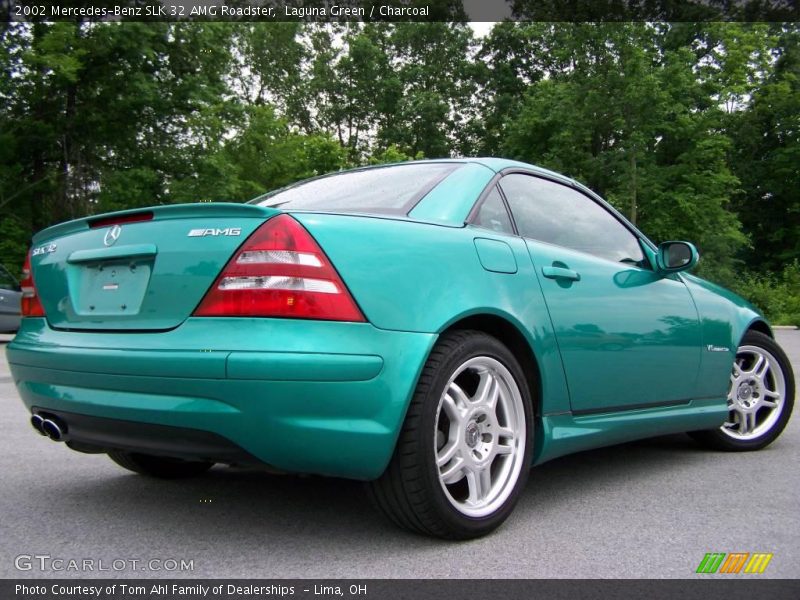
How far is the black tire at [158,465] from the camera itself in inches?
144

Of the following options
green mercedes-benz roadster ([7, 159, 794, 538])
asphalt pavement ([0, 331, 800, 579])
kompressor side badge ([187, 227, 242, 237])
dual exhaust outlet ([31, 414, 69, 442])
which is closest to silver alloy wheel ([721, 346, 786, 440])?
asphalt pavement ([0, 331, 800, 579])

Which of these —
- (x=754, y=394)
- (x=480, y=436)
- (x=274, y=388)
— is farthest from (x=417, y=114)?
(x=274, y=388)

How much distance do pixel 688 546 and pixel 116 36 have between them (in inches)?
776

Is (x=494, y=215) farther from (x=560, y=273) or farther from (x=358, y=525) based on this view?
(x=358, y=525)

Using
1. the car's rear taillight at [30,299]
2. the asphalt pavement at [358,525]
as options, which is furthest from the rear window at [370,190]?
the asphalt pavement at [358,525]

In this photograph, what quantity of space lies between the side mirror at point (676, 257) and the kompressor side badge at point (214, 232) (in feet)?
7.56

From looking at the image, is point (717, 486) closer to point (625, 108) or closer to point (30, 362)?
point (30, 362)

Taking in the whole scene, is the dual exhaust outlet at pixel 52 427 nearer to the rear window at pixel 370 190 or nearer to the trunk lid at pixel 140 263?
the trunk lid at pixel 140 263

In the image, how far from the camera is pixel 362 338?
256 centimetres

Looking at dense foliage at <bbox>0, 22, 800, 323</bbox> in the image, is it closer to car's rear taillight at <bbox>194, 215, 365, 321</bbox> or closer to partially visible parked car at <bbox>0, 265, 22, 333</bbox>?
partially visible parked car at <bbox>0, 265, 22, 333</bbox>

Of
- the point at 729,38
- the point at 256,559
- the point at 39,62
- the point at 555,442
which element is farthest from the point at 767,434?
the point at 729,38

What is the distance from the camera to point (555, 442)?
325 cm

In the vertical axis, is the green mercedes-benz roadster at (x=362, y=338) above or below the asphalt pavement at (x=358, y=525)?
above

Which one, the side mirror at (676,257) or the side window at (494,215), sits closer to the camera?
the side window at (494,215)
